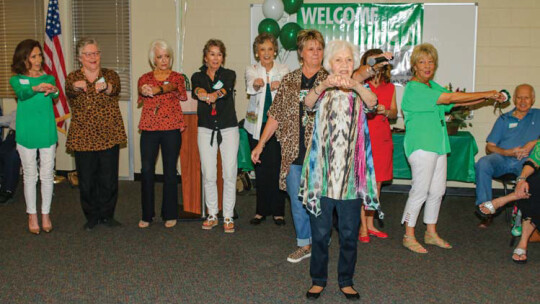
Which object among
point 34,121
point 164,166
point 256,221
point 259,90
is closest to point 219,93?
point 259,90

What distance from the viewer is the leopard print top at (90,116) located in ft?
14.4

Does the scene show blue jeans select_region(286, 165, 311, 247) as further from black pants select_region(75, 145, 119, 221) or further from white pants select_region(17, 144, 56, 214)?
white pants select_region(17, 144, 56, 214)

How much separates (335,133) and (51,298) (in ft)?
6.26

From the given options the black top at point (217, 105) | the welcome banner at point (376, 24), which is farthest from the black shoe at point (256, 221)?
the welcome banner at point (376, 24)

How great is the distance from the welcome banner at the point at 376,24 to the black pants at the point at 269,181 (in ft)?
7.23

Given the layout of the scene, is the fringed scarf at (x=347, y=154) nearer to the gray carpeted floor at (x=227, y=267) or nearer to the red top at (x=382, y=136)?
the gray carpeted floor at (x=227, y=267)

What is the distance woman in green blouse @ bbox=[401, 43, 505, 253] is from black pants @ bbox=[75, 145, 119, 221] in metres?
2.47

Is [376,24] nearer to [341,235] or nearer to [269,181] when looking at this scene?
[269,181]

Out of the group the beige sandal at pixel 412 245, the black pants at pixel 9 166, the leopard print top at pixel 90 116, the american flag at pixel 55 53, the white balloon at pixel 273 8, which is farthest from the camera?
the american flag at pixel 55 53

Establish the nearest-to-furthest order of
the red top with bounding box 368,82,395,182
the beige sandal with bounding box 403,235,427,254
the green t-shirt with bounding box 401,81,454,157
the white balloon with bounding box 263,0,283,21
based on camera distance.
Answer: the green t-shirt with bounding box 401,81,454,157 → the beige sandal with bounding box 403,235,427,254 → the red top with bounding box 368,82,395,182 → the white balloon with bounding box 263,0,283,21

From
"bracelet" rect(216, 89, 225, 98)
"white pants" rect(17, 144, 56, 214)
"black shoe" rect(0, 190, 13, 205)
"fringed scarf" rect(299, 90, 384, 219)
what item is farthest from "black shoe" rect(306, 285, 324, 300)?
"black shoe" rect(0, 190, 13, 205)

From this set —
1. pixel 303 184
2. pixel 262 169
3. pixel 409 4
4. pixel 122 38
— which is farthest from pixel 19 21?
pixel 303 184

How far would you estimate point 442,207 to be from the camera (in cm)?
563

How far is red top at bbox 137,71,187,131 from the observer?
4.45 m
